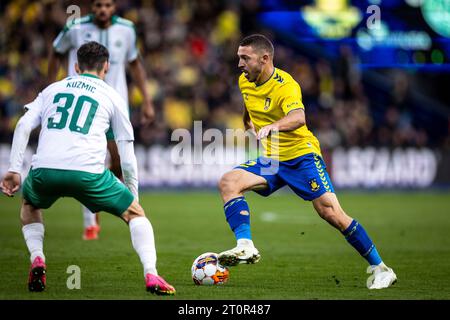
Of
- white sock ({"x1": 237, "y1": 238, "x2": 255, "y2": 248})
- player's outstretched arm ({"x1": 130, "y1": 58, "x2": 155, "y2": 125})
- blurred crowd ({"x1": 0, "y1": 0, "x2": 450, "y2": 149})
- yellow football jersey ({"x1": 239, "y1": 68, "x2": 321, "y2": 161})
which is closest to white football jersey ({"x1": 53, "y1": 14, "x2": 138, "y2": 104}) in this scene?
player's outstretched arm ({"x1": 130, "y1": 58, "x2": 155, "y2": 125})

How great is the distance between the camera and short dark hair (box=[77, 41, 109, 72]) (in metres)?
6.83

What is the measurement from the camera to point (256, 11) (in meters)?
23.4

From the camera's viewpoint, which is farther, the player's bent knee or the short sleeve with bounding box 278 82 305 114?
the player's bent knee

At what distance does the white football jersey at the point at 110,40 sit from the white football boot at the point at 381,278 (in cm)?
424

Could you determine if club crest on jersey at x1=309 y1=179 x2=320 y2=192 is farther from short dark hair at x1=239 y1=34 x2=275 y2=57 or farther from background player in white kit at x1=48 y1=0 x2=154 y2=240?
background player in white kit at x1=48 y1=0 x2=154 y2=240

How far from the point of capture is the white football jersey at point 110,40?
1048 cm

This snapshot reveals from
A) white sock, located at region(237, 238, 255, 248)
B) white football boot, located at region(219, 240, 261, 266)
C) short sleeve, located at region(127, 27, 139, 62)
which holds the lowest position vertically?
white football boot, located at region(219, 240, 261, 266)

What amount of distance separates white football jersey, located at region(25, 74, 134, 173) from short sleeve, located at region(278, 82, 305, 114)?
1.52m

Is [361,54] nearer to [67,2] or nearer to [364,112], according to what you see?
→ [364,112]

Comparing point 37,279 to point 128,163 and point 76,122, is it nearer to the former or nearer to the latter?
point 128,163

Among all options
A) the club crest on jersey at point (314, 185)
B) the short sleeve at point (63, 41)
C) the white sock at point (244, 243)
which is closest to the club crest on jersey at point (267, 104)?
the club crest on jersey at point (314, 185)

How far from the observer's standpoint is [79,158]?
21.3 feet
